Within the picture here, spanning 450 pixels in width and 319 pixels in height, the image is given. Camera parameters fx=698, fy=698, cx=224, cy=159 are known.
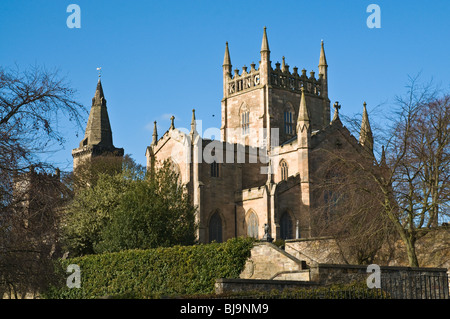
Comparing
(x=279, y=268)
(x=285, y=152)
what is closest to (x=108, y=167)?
(x=285, y=152)

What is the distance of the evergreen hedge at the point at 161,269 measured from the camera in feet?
120

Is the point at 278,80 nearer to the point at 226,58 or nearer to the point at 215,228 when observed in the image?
the point at 226,58

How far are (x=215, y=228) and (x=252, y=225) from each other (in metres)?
3.57

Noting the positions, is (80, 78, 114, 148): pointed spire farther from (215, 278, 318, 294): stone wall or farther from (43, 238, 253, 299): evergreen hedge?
(215, 278, 318, 294): stone wall

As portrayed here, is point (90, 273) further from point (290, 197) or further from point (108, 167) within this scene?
point (108, 167)

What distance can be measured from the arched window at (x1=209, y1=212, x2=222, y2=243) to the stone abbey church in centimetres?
9

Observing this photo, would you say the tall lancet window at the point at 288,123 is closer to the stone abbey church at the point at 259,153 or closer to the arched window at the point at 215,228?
the stone abbey church at the point at 259,153

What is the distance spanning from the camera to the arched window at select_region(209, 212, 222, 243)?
6169 centimetres

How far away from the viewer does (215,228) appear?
62031mm

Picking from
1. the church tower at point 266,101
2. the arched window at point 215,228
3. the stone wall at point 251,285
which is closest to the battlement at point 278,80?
the church tower at point 266,101

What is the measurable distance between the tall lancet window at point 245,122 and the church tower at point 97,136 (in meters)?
28.4

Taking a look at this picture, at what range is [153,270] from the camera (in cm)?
3988

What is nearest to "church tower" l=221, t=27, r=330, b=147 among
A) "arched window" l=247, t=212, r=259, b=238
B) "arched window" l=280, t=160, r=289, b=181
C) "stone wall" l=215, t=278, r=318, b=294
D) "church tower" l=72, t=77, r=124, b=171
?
"arched window" l=280, t=160, r=289, b=181
